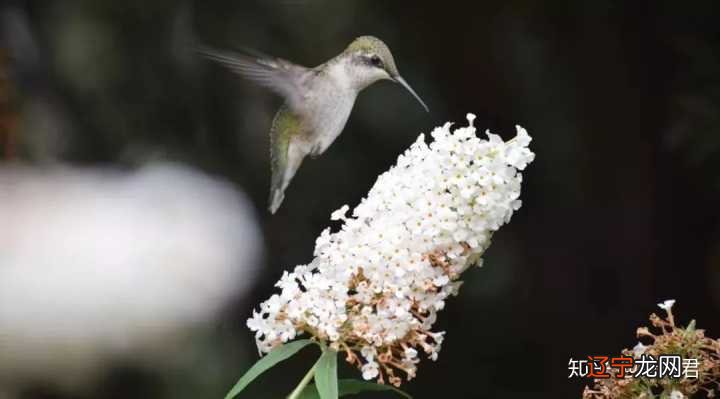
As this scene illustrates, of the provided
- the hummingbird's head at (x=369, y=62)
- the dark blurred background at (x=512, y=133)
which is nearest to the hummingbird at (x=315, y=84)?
the hummingbird's head at (x=369, y=62)

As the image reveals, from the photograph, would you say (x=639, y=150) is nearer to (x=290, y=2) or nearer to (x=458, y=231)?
(x=290, y=2)

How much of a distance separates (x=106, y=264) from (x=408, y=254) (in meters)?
1.06

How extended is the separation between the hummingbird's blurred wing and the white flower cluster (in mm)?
463

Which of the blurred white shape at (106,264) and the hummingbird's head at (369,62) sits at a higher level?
the hummingbird's head at (369,62)

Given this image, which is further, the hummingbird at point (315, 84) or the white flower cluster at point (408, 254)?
the hummingbird at point (315, 84)

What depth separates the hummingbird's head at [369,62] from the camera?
1224 millimetres

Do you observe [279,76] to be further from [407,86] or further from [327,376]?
[327,376]

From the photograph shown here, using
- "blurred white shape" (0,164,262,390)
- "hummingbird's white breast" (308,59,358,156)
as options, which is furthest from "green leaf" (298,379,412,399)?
"blurred white shape" (0,164,262,390)

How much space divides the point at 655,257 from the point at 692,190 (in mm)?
120

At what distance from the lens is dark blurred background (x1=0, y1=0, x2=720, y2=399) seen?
1.48 m

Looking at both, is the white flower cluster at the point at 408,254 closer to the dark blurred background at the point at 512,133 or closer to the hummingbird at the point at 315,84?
the hummingbird at the point at 315,84

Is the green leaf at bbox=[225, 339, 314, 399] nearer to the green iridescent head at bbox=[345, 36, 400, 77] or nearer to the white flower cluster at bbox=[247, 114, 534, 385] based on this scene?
the white flower cluster at bbox=[247, 114, 534, 385]

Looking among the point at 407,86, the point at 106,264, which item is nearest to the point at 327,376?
the point at 407,86

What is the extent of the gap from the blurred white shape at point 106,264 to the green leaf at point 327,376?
848mm
